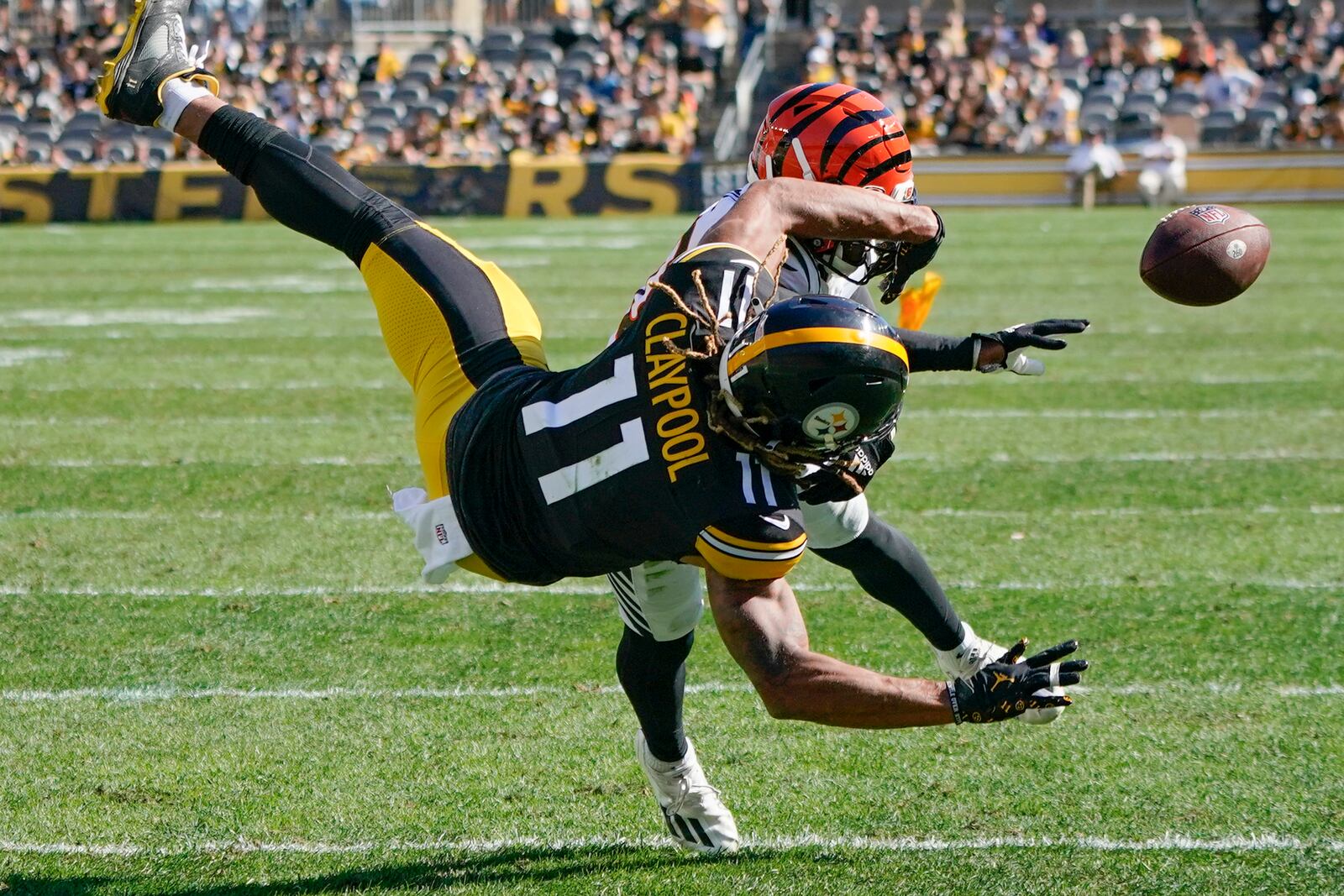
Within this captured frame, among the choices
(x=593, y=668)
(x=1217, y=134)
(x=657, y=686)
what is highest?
(x=657, y=686)

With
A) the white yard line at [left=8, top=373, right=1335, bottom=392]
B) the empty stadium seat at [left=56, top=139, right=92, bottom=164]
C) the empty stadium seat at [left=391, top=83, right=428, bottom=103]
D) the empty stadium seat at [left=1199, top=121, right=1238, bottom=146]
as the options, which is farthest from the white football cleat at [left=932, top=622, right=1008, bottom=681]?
the empty stadium seat at [left=56, top=139, right=92, bottom=164]

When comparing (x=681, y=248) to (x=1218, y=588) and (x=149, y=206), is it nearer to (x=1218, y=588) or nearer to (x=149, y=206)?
(x=1218, y=588)

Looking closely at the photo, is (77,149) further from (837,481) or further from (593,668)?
(837,481)

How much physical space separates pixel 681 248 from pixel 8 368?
7.41m

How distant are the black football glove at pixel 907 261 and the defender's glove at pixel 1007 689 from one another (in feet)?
3.41

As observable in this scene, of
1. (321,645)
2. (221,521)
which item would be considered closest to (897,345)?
(321,645)

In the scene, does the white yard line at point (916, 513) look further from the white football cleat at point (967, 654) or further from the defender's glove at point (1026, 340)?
the defender's glove at point (1026, 340)

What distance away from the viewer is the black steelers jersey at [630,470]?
2.73 meters

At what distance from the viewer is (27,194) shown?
20.1 metres

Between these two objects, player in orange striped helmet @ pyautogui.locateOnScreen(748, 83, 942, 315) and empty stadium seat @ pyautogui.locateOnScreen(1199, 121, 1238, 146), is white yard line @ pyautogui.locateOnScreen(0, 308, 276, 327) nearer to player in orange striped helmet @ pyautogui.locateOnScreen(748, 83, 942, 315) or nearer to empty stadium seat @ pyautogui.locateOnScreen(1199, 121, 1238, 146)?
player in orange striped helmet @ pyautogui.locateOnScreen(748, 83, 942, 315)

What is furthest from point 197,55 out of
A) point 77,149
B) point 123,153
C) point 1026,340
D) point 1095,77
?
point 1095,77

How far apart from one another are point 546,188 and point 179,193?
4.63 metres

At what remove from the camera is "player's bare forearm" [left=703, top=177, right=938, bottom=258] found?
10.1 feet

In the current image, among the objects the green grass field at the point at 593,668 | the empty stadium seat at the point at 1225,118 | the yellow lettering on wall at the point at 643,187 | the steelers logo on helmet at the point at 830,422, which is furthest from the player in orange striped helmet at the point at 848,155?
the empty stadium seat at the point at 1225,118
